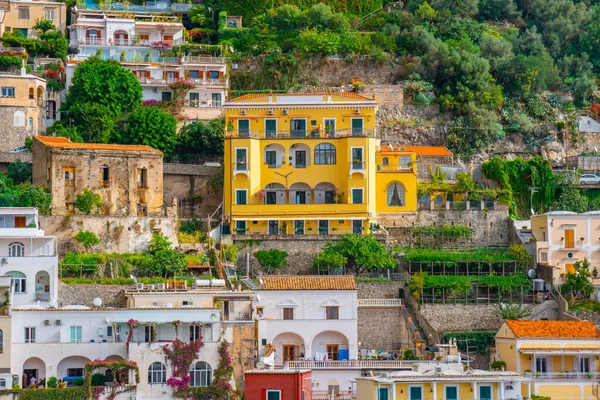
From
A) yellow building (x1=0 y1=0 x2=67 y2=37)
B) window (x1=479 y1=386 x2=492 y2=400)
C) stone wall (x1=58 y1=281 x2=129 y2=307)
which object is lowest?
window (x1=479 y1=386 x2=492 y2=400)

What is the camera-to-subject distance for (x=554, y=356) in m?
71.6

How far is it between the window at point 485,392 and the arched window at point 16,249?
2104 cm

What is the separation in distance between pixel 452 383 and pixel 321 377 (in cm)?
628

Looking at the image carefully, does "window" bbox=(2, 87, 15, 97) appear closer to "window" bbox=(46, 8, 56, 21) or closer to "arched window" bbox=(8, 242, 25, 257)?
"window" bbox=(46, 8, 56, 21)

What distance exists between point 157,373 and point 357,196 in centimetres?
1858

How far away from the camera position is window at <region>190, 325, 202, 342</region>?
69.2 metres

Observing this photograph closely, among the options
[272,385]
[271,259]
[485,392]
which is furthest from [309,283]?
[485,392]

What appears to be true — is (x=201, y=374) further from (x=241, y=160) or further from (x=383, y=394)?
(x=241, y=160)

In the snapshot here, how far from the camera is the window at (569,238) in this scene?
3164 inches

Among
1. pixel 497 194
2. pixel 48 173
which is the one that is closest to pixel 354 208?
pixel 497 194

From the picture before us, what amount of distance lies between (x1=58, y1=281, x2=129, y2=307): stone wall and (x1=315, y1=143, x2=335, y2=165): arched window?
588 inches

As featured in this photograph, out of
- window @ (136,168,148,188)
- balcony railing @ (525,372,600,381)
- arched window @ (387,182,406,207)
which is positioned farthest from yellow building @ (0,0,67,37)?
balcony railing @ (525,372,600,381)

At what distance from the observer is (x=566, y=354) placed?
71.4 metres

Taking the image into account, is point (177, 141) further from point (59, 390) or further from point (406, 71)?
point (59, 390)
